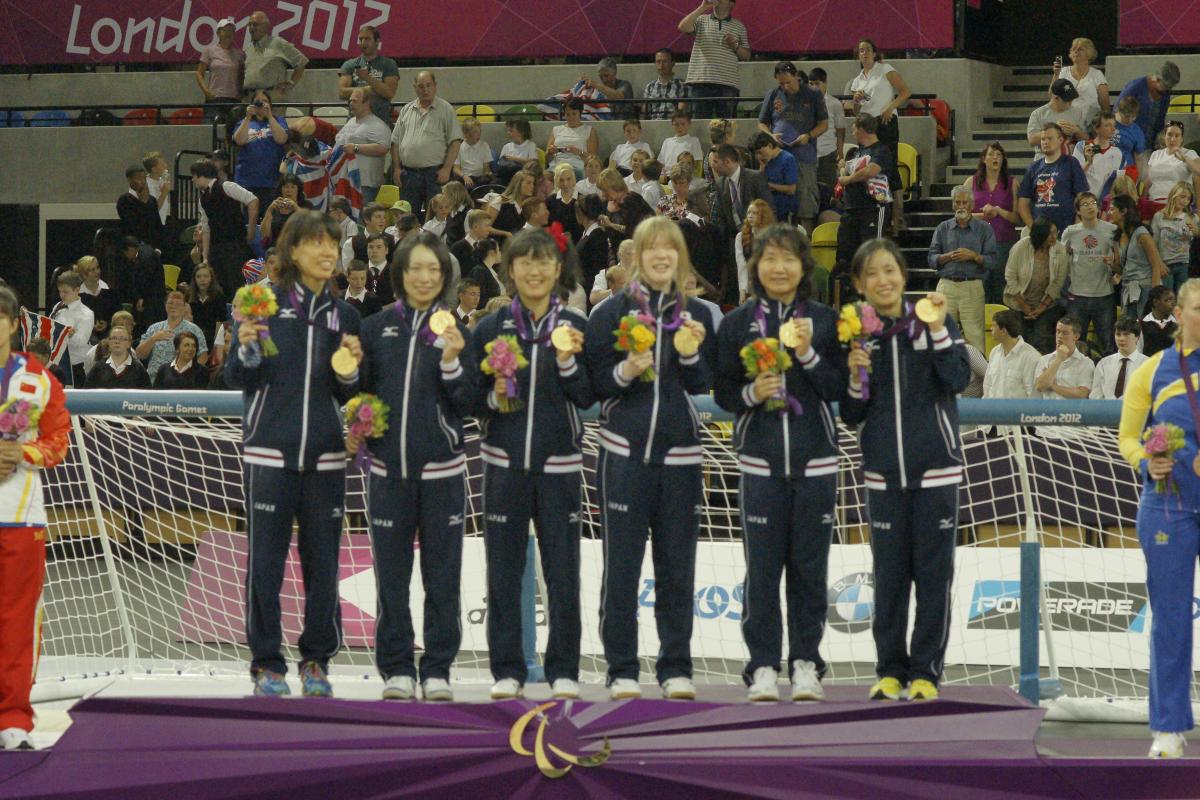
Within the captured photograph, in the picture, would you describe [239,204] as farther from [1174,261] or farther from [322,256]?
[322,256]

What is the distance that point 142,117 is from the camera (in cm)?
1991

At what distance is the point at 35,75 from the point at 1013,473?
675 inches

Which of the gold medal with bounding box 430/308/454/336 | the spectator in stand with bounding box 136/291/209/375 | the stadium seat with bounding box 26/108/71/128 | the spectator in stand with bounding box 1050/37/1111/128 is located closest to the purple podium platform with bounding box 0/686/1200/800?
the gold medal with bounding box 430/308/454/336

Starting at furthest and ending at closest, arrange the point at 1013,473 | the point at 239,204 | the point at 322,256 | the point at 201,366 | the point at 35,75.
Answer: the point at 35,75 < the point at 239,204 < the point at 201,366 < the point at 1013,473 < the point at 322,256

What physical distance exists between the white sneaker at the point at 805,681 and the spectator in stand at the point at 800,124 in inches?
376

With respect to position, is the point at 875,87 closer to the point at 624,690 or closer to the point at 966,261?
the point at 966,261

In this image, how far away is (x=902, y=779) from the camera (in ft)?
18.6

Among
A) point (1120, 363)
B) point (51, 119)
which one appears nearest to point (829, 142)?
point (1120, 363)

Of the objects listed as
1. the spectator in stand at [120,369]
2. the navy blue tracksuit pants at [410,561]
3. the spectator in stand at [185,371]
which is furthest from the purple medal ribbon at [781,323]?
the spectator in stand at [120,369]

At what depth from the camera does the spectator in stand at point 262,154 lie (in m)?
16.4


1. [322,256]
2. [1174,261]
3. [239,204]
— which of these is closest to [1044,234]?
[1174,261]

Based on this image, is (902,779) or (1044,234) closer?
(902,779)

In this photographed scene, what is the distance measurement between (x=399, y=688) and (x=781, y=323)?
2.01 m

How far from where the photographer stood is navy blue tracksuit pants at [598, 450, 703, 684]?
6145mm
